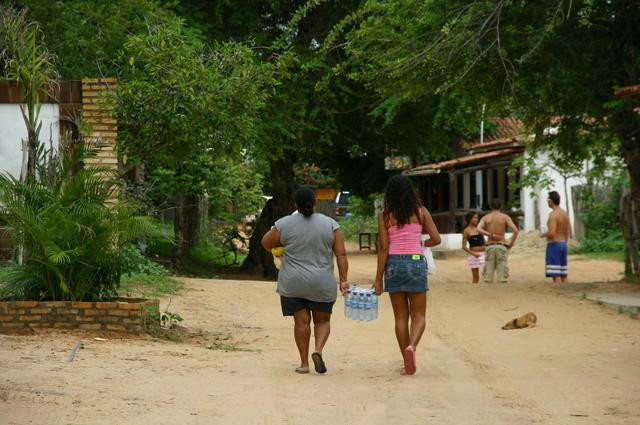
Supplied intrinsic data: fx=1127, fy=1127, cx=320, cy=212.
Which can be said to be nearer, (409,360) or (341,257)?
(409,360)

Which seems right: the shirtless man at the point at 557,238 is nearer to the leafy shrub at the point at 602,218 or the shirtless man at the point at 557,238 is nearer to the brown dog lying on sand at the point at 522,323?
the brown dog lying on sand at the point at 522,323

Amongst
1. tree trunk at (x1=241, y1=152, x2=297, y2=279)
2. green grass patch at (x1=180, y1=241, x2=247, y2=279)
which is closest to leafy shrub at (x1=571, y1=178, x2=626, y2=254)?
tree trunk at (x1=241, y1=152, x2=297, y2=279)

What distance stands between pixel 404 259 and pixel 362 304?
1.81 feet

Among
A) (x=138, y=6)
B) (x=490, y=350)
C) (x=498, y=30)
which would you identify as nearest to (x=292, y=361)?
(x=490, y=350)

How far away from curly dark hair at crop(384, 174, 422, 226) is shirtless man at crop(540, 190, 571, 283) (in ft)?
32.4

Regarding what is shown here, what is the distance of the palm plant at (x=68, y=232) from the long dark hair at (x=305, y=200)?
2100 mm

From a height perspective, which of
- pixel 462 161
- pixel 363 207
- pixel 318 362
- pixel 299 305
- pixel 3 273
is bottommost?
pixel 318 362

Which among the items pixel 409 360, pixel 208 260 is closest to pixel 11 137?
pixel 409 360

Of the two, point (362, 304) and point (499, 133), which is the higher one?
point (499, 133)

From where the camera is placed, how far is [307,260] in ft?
32.6

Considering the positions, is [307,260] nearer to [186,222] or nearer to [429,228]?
[429,228]

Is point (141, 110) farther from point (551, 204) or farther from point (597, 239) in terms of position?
point (597, 239)

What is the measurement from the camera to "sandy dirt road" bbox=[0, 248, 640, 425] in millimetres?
7707

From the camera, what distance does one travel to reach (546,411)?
7988 mm
